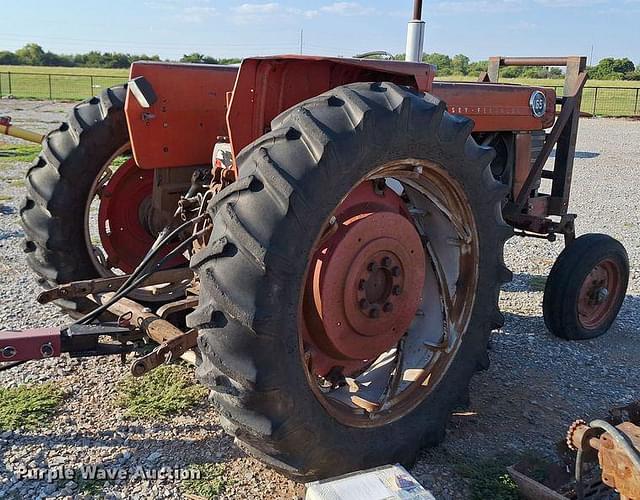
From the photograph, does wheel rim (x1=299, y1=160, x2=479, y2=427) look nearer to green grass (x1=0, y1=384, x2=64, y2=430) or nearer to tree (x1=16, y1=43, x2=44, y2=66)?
green grass (x1=0, y1=384, x2=64, y2=430)

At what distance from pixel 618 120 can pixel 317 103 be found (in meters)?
27.6

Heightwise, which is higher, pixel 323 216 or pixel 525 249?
pixel 323 216

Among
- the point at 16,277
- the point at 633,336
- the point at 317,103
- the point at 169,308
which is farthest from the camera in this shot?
the point at 16,277

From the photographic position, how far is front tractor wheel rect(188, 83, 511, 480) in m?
2.38

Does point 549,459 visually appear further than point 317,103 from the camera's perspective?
Yes

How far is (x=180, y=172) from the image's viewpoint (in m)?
3.95

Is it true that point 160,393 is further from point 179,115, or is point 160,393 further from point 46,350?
point 179,115

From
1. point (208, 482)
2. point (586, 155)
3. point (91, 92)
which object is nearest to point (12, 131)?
point (208, 482)

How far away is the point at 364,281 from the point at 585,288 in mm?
2594

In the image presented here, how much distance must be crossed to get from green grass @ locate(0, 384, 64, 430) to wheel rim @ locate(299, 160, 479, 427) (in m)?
1.50

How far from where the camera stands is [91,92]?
1470 inches

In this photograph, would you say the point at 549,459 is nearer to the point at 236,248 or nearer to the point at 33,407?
the point at 236,248

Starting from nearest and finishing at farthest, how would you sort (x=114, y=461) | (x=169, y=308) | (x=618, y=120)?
(x=114, y=461), (x=169, y=308), (x=618, y=120)

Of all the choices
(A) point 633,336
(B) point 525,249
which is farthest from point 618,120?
(A) point 633,336
